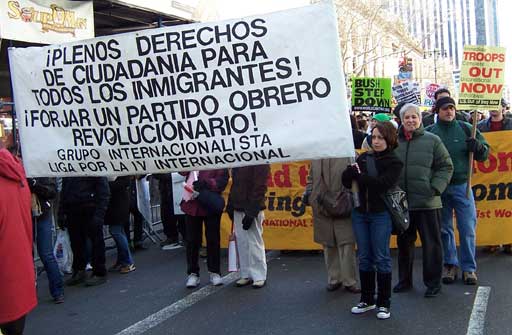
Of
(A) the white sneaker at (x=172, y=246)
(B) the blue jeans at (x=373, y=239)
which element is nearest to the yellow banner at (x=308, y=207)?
(A) the white sneaker at (x=172, y=246)

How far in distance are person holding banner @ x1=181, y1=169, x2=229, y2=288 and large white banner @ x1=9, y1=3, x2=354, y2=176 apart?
2552 millimetres

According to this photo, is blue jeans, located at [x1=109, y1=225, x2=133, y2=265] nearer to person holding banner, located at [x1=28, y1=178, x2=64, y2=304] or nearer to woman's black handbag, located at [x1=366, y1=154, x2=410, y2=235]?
person holding banner, located at [x1=28, y1=178, x2=64, y2=304]

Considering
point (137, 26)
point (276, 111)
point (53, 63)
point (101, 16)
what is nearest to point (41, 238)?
point (53, 63)

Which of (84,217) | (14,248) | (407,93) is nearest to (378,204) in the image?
(14,248)

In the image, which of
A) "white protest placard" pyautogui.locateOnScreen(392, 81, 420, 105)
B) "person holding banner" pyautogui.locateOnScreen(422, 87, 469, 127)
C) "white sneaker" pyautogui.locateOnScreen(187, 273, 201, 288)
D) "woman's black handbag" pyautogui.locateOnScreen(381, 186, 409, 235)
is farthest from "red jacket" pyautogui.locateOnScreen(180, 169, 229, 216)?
"white protest placard" pyautogui.locateOnScreen(392, 81, 420, 105)

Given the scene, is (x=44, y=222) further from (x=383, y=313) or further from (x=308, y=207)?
(x=383, y=313)

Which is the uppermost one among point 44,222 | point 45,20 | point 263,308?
point 45,20

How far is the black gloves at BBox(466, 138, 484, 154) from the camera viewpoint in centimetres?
595

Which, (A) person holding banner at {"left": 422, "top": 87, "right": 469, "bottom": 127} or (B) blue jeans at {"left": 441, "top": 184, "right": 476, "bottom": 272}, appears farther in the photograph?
(A) person holding banner at {"left": 422, "top": 87, "right": 469, "bottom": 127}

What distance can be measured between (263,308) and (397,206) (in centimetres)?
162

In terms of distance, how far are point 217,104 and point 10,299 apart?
1.79 m

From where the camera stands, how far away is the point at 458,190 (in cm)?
612

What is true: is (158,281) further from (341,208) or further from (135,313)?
(341,208)

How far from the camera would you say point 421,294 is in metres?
5.90
